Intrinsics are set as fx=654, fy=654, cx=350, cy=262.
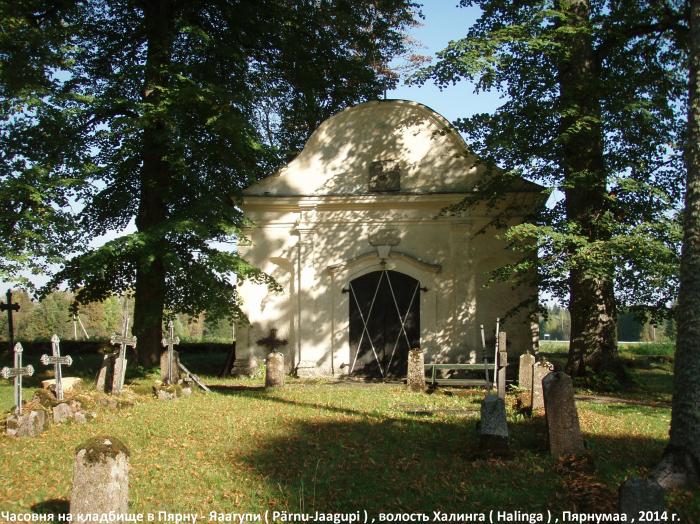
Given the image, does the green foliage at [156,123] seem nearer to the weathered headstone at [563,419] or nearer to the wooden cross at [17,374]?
the wooden cross at [17,374]

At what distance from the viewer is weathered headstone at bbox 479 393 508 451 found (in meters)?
7.72

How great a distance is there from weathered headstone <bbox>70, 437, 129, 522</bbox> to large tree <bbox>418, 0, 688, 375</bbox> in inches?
401

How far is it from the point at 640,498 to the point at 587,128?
1050 centimetres

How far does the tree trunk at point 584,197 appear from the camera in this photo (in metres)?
13.9

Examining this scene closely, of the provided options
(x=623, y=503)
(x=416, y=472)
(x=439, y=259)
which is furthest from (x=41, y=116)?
(x=623, y=503)

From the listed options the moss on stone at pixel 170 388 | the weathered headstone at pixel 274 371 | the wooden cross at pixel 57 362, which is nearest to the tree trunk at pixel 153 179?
the moss on stone at pixel 170 388

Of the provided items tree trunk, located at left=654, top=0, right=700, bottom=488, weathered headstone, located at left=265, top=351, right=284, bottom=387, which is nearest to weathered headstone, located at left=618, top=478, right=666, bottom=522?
tree trunk, located at left=654, top=0, right=700, bottom=488

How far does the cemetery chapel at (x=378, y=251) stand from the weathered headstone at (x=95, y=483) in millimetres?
11580

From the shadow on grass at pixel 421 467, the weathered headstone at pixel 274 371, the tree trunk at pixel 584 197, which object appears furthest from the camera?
the weathered headstone at pixel 274 371

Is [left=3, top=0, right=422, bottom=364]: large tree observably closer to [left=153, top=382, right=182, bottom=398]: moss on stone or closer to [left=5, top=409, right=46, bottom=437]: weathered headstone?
[left=153, top=382, right=182, bottom=398]: moss on stone

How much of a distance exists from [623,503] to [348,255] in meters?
12.8

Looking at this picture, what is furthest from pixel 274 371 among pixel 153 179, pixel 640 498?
pixel 640 498

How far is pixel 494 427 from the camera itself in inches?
305

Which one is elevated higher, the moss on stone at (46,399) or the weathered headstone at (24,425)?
the moss on stone at (46,399)
